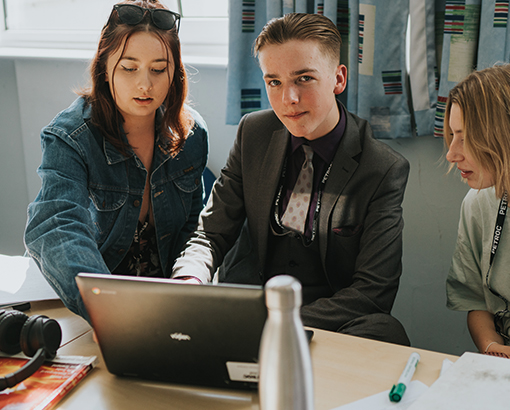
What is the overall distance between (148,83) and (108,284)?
33.6 inches

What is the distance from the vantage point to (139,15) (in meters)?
1.47

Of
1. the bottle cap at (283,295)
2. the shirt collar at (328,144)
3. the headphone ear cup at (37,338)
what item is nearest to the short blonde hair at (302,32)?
the shirt collar at (328,144)

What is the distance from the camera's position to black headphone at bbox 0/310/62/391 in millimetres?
933

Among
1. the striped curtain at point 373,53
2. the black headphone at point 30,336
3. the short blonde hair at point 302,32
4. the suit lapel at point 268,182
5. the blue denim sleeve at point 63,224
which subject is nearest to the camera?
the black headphone at point 30,336

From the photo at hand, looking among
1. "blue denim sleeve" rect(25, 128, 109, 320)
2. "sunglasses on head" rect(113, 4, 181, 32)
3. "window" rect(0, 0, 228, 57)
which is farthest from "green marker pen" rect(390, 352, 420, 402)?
"window" rect(0, 0, 228, 57)

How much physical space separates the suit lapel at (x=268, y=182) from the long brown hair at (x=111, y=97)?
31 centimetres

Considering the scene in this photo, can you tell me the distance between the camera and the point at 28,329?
37.1 inches

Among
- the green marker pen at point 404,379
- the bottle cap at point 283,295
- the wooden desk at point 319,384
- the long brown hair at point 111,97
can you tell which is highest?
the long brown hair at point 111,97

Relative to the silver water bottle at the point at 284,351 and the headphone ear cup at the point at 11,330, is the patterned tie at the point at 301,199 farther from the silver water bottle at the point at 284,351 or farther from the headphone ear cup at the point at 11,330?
the silver water bottle at the point at 284,351

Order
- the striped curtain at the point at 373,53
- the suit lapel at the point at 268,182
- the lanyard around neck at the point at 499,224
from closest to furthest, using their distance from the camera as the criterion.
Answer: the lanyard around neck at the point at 499,224 → the suit lapel at the point at 268,182 → the striped curtain at the point at 373,53

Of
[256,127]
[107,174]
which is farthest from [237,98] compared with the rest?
[107,174]

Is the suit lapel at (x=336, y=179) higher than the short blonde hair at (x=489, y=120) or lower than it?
lower

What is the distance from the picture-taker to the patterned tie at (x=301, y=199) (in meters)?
1.54

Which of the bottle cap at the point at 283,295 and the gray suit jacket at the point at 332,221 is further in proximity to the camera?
the gray suit jacket at the point at 332,221
